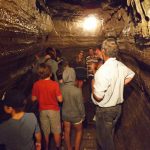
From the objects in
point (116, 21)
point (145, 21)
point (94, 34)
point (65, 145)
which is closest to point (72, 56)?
point (94, 34)

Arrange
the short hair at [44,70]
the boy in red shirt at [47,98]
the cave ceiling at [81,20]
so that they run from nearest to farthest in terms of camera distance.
A: 1. the short hair at [44,70]
2. the boy in red shirt at [47,98]
3. the cave ceiling at [81,20]

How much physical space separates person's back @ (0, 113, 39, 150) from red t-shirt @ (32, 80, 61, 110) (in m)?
1.45

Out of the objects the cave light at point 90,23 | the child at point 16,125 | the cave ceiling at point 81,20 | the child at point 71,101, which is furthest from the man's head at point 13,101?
the cave light at point 90,23

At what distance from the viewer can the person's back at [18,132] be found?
3064mm

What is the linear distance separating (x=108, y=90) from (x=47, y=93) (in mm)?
1106

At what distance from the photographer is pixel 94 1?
494 inches

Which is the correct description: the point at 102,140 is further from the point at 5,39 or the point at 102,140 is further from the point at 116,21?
the point at 116,21

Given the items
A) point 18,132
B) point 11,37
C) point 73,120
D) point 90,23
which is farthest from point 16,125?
point 90,23

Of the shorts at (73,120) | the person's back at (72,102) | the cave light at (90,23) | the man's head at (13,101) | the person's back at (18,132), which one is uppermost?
the cave light at (90,23)

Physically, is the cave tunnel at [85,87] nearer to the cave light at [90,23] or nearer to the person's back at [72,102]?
the person's back at [72,102]

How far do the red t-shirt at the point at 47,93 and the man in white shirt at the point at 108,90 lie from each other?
0.72 metres

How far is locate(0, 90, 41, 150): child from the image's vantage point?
9.96 feet

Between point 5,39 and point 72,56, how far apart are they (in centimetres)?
1040

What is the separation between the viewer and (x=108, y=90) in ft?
14.5
